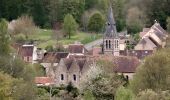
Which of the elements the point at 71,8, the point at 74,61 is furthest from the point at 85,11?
the point at 74,61

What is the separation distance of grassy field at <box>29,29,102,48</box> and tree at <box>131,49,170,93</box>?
33.8 meters

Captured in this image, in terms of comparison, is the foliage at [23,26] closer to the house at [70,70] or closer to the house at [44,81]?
the house at [70,70]

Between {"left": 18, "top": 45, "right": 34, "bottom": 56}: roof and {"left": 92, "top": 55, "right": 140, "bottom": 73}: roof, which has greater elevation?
{"left": 18, "top": 45, "right": 34, "bottom": 56}: roof

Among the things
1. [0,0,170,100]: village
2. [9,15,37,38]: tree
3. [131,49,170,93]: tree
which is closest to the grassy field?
[0,0,170,100]: village

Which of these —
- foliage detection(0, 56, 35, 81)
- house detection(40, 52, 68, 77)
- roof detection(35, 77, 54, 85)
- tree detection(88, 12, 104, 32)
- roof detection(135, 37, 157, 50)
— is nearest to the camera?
foliage detection(0, 56, 35, 81)

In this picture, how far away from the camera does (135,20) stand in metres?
91.8

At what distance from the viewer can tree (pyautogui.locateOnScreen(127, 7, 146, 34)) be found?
300 feet

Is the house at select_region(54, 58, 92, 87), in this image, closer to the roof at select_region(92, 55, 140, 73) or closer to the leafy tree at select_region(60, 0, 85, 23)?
the roof at select_region(92, 55, 140, 73)

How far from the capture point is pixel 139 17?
92375mm

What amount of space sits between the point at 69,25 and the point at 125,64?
27.4m

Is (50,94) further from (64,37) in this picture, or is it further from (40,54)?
(64,37)

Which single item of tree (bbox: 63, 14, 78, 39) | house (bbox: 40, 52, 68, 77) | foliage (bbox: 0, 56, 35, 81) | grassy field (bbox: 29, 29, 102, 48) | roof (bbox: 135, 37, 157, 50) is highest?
tree (bbox: 63, 14, 78, 39)

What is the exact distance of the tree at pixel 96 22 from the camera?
293 feet

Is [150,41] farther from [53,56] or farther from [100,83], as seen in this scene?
[100,83]
